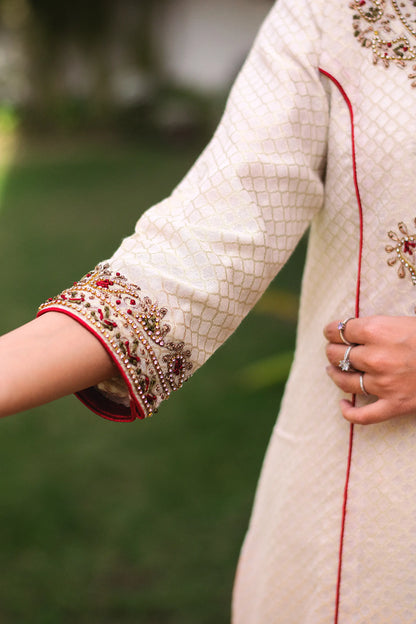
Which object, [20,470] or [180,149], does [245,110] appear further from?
[180,149]

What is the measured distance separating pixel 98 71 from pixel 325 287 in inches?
418

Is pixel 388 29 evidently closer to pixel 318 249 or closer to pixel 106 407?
pixel 318 249

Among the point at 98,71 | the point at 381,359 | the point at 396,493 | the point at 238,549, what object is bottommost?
the point at 238,549

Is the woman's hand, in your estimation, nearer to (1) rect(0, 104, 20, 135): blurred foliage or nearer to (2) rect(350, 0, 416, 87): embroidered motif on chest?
(2) rect(350, 0, 416, 87): embroidered motif on chest

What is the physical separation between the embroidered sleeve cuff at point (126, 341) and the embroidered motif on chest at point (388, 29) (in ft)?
1.31

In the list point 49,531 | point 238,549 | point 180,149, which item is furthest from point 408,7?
point 180,149

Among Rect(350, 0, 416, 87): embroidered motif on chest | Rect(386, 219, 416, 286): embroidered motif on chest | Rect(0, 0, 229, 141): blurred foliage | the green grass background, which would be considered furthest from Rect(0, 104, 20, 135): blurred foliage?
Rect(386, 219, 416, 286): embroidered motif on chest

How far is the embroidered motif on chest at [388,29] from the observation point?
804 mm

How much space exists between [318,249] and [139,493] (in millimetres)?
1876

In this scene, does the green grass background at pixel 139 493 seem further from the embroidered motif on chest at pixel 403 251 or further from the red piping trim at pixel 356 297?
the embroidered motif on chest at pixel 403 251

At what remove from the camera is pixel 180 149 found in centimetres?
946

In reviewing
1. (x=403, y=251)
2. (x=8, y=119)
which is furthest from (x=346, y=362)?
(x=8, y=119)

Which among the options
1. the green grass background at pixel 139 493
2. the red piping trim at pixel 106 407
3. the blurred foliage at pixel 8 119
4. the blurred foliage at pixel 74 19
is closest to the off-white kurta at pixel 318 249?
the red piping trim at pixel 106 407

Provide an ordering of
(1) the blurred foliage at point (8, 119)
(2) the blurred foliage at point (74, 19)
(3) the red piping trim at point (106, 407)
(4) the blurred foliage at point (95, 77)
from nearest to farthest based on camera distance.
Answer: (3) the red piping trim at point (106, 407)
(4) the blurred foliage at point (95, 77)
(1) the blurred foliage at point (8, 119)
(2) the blurred foliage at point (74, 19)
